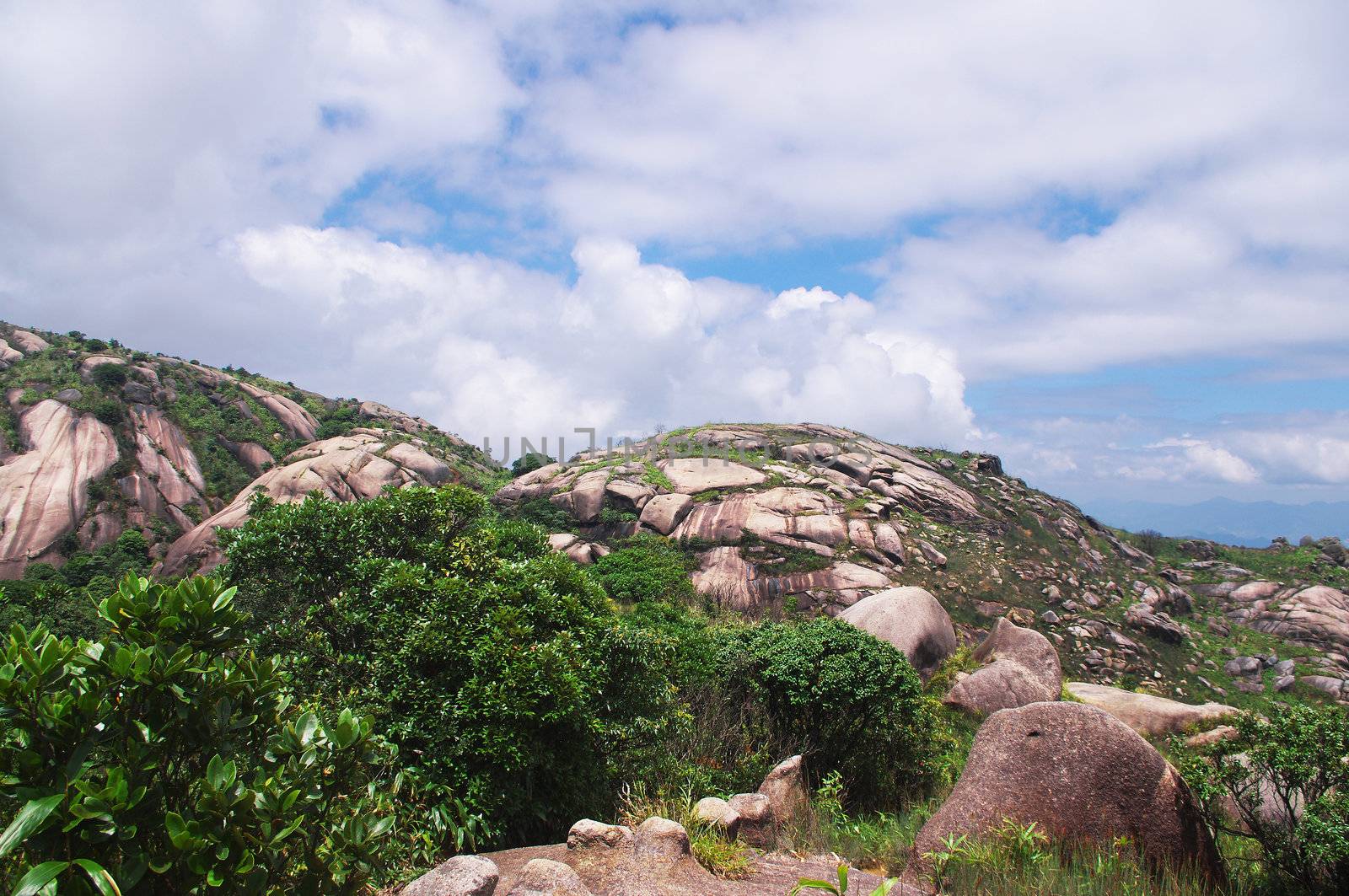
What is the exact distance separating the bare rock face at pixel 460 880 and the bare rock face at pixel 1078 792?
4.23m

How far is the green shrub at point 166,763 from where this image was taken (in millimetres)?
3172

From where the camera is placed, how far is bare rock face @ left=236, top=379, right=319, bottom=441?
5659cm

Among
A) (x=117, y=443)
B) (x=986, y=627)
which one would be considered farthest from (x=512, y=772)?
(x=117, y=443)

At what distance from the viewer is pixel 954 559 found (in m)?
35.5

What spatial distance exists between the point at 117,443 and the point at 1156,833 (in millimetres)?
53488

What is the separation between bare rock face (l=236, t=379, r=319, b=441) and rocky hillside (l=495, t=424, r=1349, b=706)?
913 inches

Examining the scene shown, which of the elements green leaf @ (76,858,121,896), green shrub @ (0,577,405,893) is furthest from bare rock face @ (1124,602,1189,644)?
green leaf @ (76,858,121,896)

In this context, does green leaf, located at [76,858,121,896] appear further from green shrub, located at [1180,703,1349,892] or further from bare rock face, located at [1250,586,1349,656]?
bare rock face, located at [1250,586,1349,656]

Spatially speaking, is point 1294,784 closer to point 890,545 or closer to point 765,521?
point 890,545

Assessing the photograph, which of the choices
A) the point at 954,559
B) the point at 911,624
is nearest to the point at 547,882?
the point at 911,624

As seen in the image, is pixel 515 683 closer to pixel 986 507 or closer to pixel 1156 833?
pixel 1156 833

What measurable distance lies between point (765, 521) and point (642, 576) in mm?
10446

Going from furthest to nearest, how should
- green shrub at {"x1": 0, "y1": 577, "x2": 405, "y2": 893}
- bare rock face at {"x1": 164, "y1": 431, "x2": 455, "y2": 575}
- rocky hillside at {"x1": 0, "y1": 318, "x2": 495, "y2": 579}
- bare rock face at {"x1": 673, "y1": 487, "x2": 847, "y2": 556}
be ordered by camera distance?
rocky hillside at {"x1": 0, "y1": 318, "x2": 495, "y2": 579} → bare rock face at {"x1": 164, "y1": 431, "x2": 455, "y2": 575} → bare rock face at {"x1": 673, "y1": 487, "x2": 847, "y2": 556} → green shrub at {"x1": 0, "y1": 577, "x2": 405, "y2": 893}

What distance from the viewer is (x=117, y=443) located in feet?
145
